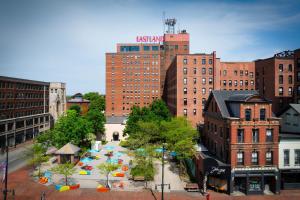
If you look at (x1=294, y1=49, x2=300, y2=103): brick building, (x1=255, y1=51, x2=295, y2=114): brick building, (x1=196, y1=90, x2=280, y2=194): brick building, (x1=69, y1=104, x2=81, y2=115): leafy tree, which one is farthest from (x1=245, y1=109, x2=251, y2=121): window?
(x1=69, y1=104, x2=81, y2=115): leafy tree

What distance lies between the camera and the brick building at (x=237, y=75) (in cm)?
7012

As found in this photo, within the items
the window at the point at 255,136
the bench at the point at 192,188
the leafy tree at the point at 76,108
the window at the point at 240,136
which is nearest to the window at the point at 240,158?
the window at the point at 240,136

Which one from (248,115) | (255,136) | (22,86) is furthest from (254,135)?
(22,86)

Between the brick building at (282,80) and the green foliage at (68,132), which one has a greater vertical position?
the brick building at (282,80)

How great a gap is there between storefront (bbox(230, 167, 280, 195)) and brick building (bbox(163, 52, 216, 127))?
1293 inches

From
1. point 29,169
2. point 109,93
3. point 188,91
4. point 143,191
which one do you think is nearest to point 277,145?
point 143,191

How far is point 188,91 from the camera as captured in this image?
6369 centimetres

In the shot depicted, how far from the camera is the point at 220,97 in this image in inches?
1420

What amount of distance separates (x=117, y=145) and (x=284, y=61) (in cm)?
5232

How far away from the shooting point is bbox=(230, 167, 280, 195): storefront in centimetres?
3014

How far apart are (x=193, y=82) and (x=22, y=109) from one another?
54521mm

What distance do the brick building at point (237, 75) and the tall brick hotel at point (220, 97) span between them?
31 cm

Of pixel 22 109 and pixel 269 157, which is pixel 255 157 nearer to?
pixel 269 157

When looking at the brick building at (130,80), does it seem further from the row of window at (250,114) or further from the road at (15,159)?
the row of window at (250,114)
